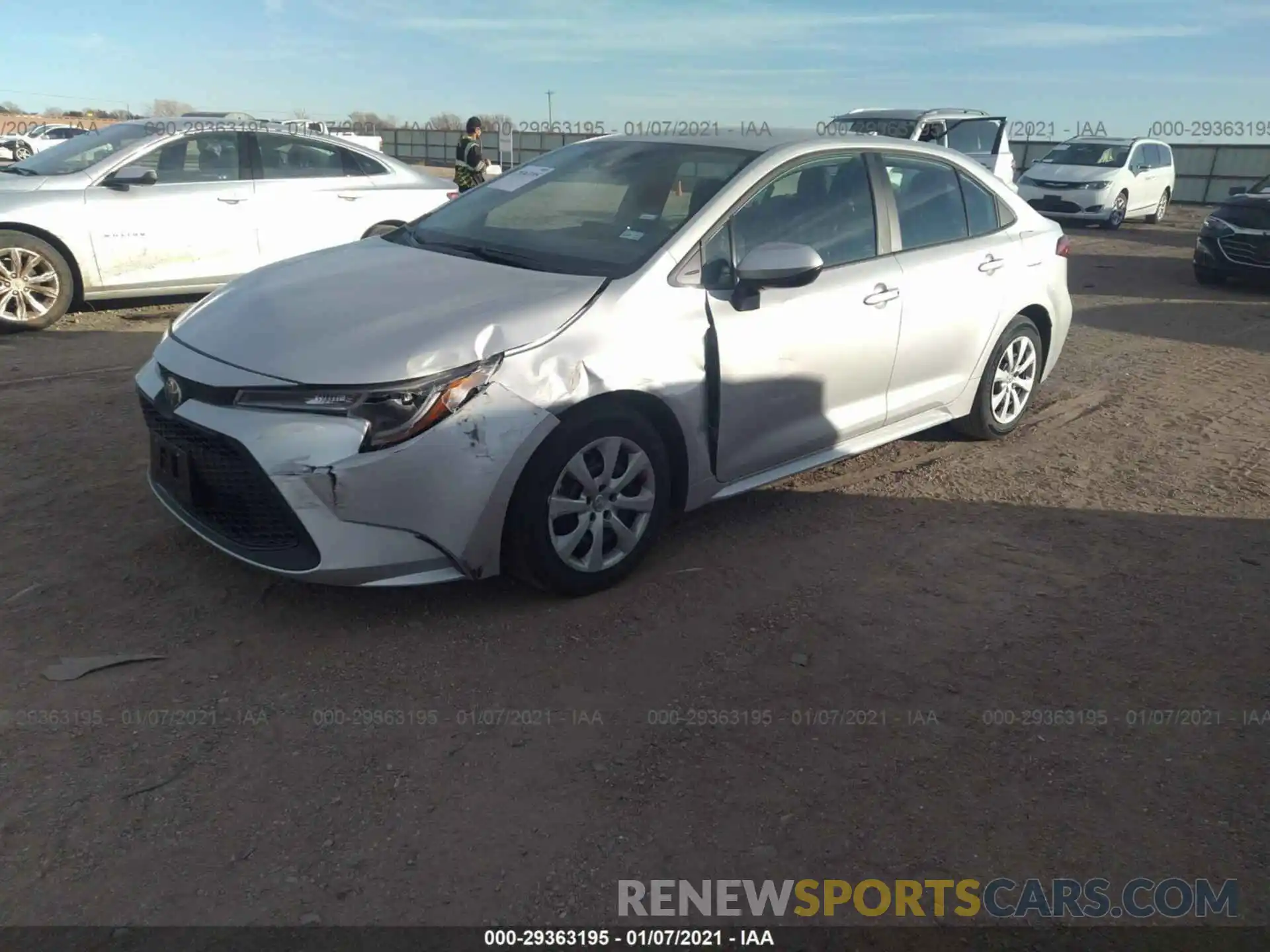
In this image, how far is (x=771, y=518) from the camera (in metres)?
4.64

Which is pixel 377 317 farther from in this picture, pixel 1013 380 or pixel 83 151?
pixel 83 151

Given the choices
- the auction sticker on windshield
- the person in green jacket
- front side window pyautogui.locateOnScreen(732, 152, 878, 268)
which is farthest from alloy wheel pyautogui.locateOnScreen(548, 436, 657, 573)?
the person in green jacket

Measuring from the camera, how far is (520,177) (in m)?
4.88

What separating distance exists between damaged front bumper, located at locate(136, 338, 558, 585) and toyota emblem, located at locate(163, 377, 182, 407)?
0.06 metres

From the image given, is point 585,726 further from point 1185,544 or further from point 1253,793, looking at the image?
point 1185,544

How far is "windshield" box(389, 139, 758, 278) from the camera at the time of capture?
13.3 feet

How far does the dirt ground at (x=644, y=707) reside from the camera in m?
2.51

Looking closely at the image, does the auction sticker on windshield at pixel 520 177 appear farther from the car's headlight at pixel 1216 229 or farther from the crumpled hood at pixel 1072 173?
the crumpled hood at pixel 1072 173

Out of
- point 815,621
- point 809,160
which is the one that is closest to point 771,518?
point 815,621

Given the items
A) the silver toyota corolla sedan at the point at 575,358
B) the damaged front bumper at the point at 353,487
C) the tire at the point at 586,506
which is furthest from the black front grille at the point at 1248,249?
the damaged front bumper at the point at 353,487

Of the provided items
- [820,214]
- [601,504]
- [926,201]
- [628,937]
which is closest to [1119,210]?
[926,201]

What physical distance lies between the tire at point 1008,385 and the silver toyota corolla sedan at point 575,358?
0.26 metres

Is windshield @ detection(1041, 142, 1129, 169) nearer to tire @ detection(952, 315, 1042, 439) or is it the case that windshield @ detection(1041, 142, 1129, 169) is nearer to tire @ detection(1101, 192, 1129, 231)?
tire @ detection(1101, 192, 1129, 231)

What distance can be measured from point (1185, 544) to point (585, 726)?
2.97 meters
